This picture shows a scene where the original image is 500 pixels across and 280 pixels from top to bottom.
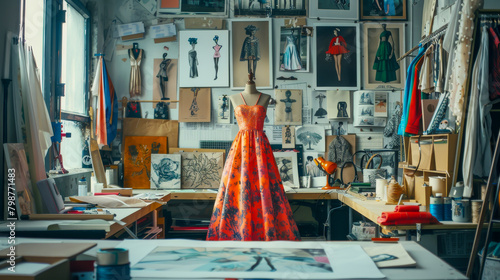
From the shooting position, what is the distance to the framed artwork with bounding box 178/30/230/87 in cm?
479

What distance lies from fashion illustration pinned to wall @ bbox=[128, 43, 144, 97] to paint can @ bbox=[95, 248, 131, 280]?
403cm

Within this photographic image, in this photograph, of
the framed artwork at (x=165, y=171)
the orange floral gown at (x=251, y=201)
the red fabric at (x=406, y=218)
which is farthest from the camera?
the framed artwork at (x=165, y=171)

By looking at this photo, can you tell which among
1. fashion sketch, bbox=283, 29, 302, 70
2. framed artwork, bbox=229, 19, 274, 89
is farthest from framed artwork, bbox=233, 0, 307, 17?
fashion sketch, bbox=283, 29, 302, 70

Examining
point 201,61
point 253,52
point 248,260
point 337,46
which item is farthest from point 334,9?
point 248,260

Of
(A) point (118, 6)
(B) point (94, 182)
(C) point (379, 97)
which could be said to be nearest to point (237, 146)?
(B) point (94, 182)

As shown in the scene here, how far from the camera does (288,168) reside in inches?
184

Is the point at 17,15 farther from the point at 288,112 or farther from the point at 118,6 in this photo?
the point at 288,112

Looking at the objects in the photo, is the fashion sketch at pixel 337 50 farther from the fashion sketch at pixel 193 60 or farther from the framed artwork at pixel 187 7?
the fashion sketch at pixel 193 60

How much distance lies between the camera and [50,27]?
3518 mm

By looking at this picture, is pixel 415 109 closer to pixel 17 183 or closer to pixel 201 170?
pixel 201 170

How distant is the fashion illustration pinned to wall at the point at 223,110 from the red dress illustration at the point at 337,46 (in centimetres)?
115

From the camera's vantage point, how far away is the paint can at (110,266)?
870 mm

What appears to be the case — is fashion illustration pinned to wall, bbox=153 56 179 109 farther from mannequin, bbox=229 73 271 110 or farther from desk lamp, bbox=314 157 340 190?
desk lamp, bbox=314 157 340 190

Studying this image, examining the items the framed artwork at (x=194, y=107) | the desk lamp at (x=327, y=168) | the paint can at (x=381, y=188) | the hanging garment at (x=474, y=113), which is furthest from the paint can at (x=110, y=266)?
the framed artwork at (x=194, y=107)
